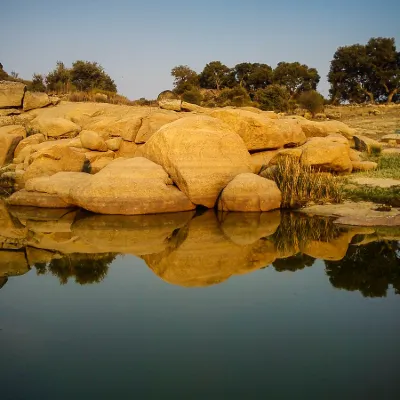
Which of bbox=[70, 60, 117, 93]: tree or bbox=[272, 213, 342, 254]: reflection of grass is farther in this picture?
bbox=[70, 60, 117, 93]: tree

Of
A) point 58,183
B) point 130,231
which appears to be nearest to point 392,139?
point 58,183

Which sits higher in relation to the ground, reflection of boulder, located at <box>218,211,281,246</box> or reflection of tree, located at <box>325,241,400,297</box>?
reflection of boulder, located at <box>218,211,281,246</box>

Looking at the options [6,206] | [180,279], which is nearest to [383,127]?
[6,206]

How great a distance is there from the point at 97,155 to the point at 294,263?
374 inches

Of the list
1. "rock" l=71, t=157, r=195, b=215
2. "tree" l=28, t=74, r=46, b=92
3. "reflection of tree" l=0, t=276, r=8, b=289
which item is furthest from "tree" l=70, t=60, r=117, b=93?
"reflection of tree" l=0, t=276, r=8, b=289

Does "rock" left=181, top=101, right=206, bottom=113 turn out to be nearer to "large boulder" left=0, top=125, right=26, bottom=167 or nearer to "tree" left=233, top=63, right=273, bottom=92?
"large boulder" left=0, top=125, right=26, bottom=167

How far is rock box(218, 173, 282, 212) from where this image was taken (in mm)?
10695

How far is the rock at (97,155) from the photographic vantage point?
1527 centimetres

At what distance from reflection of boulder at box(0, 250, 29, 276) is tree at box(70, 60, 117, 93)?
2376cm

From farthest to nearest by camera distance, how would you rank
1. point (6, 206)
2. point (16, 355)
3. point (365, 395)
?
1. point (6, 206)
2. point (16, 355)
3. point (365, 395)

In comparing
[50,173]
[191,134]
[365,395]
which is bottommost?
[365,395]

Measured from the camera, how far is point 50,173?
522 inches

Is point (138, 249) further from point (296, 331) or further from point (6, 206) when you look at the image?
point (6, 206)

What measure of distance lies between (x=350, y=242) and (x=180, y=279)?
3.12m
